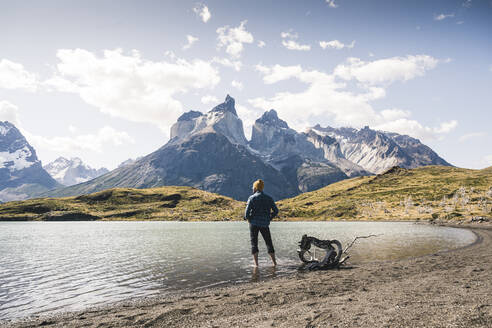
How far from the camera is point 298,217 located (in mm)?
183250

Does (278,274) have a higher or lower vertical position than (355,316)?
lower

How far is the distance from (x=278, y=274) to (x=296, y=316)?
27.7 feet

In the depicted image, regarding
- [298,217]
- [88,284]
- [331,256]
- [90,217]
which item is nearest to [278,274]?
[331,256]

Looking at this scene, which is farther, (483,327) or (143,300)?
(143,300)

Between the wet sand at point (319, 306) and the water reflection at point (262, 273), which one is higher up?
the wet sand at point (319, 306)

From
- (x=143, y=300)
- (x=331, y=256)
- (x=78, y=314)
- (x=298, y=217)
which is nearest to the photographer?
(x=78, y=314)

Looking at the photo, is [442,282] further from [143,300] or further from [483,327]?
[143,300]

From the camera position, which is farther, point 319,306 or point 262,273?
point 262,273

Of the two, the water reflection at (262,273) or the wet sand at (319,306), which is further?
the water reflection at (262,273)

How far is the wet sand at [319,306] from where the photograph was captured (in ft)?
26.6

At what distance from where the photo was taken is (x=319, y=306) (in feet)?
32.1

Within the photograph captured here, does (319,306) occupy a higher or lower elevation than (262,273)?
higher

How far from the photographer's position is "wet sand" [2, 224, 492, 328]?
8117 mm

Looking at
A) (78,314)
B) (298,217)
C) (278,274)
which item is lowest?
(298,217)
